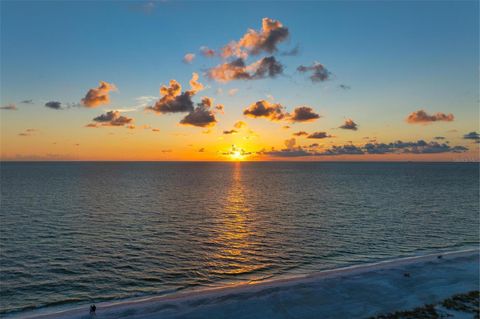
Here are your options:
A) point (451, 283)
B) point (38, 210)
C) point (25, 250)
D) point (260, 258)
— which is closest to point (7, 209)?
point (38, 210)

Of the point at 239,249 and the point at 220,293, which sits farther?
the point at 239,249

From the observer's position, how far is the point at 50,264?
42250mm

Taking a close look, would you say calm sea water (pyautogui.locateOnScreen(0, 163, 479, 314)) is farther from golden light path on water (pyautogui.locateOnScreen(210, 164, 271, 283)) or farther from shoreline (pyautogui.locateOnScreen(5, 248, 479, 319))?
shoreline (pyautogui.locateOnScreen(5, 248, 479, 319))

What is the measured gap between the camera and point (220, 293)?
33906 mm

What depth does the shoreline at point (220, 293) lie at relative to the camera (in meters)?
29.5

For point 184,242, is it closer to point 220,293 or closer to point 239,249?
point 239,249

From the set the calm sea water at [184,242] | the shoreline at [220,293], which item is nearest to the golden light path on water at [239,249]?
the calm sea water at [184,242]

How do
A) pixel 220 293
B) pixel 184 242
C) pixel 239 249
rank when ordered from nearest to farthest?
1. pixel 220 293
2. pixel 239 249
3. pixel 184 242

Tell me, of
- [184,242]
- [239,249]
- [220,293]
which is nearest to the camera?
[220,293]

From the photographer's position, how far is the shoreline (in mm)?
29516

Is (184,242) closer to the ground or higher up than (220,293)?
higher up

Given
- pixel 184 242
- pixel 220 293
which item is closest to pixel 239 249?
pixel 184 242

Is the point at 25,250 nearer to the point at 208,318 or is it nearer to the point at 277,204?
the point at 208,318

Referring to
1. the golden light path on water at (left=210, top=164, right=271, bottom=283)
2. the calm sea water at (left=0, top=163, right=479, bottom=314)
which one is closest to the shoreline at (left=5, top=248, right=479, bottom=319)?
the calm sea water at (left=0, top=163, right=479, bottom=314)
